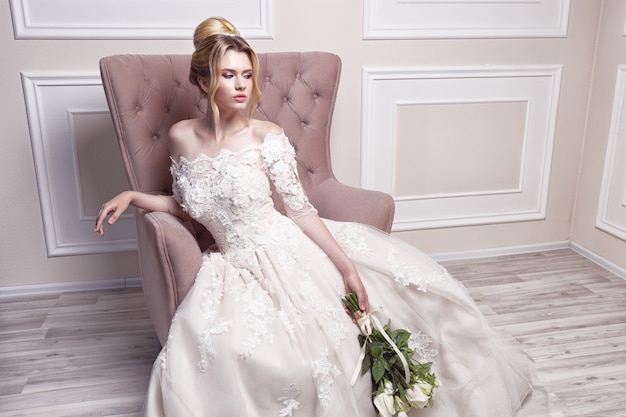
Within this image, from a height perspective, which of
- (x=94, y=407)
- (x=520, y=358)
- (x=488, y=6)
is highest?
(x=488, y=6)

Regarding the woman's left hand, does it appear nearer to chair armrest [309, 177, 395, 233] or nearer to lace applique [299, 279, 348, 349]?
lace applique [299, 279, 348, 349]

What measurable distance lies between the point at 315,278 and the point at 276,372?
309 mm

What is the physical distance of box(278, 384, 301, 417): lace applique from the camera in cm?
147

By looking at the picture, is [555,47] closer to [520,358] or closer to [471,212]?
[471,212]

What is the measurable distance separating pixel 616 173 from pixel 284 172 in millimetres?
1876

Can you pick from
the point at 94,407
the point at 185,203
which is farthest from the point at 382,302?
the point at 94,407

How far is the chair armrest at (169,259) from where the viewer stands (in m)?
1.57

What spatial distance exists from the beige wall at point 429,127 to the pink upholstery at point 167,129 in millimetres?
412

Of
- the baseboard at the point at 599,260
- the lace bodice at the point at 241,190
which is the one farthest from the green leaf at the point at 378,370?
the baseboard at the point at 599,260

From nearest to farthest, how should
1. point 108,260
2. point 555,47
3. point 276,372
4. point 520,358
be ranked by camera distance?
point 276,372
point 520,358
point 108,260
point 555,47

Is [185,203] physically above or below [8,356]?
above

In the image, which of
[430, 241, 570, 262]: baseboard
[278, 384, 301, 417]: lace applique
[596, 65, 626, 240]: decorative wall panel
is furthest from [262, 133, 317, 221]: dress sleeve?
[596, 65, 626, 240]: decorative wall panel

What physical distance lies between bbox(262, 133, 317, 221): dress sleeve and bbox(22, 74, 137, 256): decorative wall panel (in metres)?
1.10

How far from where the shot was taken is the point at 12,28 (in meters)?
2.31
